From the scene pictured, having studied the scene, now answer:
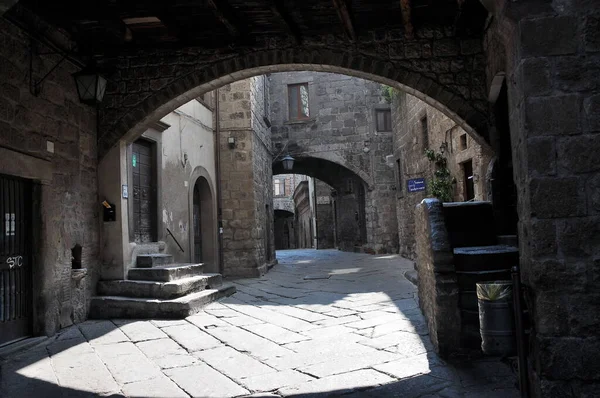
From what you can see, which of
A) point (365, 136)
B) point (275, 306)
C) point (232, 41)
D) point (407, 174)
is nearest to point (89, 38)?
point (232, 41)

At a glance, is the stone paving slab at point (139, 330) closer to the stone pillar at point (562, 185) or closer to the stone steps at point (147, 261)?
the stone steps at point (147, 261)

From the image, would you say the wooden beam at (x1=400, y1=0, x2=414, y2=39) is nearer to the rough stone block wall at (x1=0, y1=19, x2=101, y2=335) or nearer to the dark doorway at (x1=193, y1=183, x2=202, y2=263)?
the rough stone block wall at (x1=0, y1=19, x2=101, y2=335)

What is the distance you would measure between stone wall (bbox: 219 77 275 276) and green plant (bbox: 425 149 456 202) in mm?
3768

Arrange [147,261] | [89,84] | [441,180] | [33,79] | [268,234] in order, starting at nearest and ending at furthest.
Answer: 1. [33,79]
2. [89,84]
3. [147,261]
4. [441,180]
5. [268,234]

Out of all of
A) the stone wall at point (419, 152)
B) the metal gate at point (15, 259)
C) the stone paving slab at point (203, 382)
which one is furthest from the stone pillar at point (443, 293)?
the metal gate at point (15, 259)

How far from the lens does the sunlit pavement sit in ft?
10.9

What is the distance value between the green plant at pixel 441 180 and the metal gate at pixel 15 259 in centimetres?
720

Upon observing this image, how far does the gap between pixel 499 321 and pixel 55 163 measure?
4.77 m

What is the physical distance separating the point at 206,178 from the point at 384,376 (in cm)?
721

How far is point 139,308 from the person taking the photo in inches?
234

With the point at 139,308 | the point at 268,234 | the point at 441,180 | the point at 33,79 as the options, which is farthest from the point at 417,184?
the point at 33,79

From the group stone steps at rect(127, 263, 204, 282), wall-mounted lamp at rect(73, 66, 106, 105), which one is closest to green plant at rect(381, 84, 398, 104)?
stone steps at rect(127, 263, 204, 282)

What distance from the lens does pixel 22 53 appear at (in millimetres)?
4977

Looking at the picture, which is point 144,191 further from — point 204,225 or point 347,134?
point 347,134
